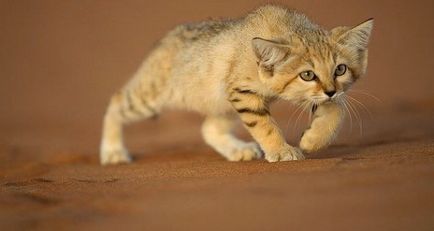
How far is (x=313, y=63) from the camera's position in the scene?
17.2 feet

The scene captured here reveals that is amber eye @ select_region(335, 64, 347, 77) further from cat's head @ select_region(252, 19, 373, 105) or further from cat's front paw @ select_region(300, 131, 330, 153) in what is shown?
cat's front paw @ select_region(300, 131, 330, 153)

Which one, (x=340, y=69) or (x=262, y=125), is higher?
(x=340, y=69)

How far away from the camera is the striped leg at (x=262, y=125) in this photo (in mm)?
5609

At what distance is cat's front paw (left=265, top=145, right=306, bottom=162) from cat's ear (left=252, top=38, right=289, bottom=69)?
728 mm

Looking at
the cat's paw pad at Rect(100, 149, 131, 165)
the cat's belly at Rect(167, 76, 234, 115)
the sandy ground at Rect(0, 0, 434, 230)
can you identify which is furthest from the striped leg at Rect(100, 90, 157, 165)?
the cat's belly at Rect(167, 76, 234, 115)

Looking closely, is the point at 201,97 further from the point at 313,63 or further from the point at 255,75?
the point at 313,63

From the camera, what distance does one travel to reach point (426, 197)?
11.6 ft

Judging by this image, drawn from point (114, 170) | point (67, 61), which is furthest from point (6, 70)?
point (114, 170)

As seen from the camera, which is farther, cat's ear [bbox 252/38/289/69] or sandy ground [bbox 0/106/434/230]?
cat's ear [bbox 252/38/289/69]

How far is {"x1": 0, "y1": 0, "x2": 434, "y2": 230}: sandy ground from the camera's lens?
11.6 feet

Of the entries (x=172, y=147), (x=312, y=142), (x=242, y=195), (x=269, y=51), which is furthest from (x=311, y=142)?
(x=172, y=147)

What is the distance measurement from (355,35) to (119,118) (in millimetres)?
3321

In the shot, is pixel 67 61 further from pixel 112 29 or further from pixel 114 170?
pixel 114 170

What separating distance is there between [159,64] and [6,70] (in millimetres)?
9986
